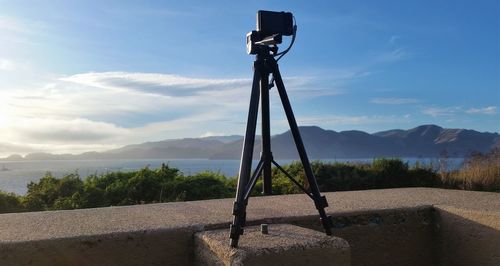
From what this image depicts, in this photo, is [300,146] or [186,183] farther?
[186,183]

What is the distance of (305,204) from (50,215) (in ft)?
6.82

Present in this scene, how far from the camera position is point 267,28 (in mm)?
2809

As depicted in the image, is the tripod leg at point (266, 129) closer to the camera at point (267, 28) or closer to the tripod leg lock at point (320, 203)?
the camera at point (267, 28)

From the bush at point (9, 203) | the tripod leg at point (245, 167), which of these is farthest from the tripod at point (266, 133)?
the bush at point (9, 203)

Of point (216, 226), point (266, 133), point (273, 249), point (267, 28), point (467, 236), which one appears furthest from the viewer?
point (467, 236)

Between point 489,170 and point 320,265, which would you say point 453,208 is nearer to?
point 320,265

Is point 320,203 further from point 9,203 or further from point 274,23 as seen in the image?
point 9,203

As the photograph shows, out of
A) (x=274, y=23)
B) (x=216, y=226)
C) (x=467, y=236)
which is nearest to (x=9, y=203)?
(x=216, y=226)

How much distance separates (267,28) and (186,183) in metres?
3.74

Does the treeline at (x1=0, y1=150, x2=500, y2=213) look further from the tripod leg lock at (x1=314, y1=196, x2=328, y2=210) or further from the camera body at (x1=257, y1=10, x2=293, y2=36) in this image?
the camera body at (x1=257, y1=10, x2=293, y2=36)

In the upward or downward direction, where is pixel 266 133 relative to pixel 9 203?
upward

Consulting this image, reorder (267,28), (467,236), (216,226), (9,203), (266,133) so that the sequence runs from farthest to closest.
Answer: (9,203), (467,236), (216,226), (266,133), (267,28)

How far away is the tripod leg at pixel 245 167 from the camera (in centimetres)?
255

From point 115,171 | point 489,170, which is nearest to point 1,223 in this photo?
point 115,171
